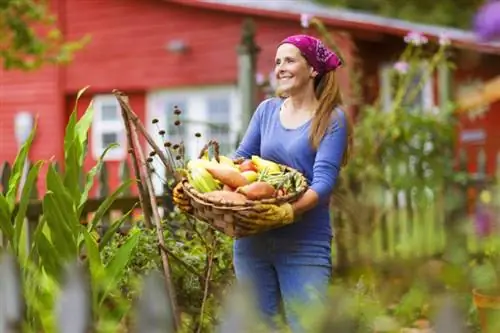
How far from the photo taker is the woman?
3.34 metres

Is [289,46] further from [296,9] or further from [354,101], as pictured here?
[296,9]

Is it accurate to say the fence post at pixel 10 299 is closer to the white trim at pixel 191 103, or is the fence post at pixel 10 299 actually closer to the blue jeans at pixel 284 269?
the blue jeans at pixel 284 269

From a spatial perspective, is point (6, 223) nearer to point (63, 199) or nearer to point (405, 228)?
point (63, 199)

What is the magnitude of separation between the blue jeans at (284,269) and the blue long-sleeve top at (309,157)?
0.04 metres

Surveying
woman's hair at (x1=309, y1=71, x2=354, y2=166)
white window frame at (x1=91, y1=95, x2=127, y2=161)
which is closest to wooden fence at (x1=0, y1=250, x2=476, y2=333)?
woman's hair at (x1=309, y1=71, x2=354, y2=166)

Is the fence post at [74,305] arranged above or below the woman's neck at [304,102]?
below

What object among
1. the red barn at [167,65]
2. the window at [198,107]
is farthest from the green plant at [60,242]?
the window at [198,107]

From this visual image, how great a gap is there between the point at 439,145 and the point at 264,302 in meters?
4.82

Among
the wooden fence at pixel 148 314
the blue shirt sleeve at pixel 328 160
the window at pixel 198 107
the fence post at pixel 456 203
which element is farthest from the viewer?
the window at pixel 198 107

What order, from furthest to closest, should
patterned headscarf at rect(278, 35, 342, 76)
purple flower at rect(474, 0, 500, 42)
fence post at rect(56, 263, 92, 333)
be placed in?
patterned headscarf at rect(278, 35, 342, 76)
purple flower at rect(474, 0, 500, 42)
fence post at rect(56, 263, 92, 333)

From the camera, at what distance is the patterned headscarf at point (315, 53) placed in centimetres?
338

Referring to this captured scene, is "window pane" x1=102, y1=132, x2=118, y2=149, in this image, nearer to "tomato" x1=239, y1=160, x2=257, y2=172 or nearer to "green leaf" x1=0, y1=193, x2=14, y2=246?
"green leaf" x1=0, y1=193, x2=14, y2=246

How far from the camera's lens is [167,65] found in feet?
49.3

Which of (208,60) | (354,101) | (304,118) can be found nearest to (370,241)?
(354,101)
